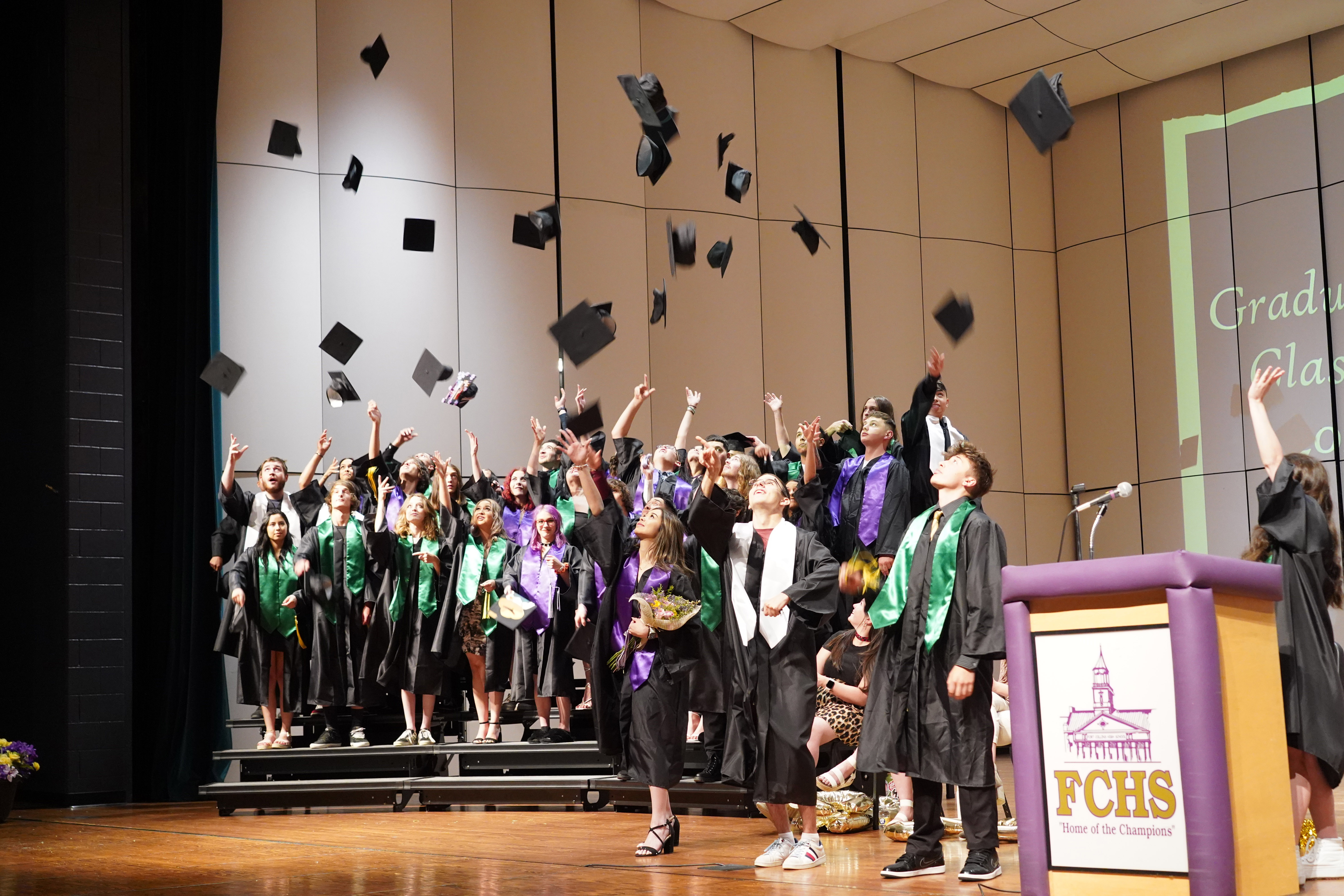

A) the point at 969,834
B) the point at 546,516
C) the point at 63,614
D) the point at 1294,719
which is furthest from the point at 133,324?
the point at 1294,719

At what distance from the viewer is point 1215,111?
39.2 ft

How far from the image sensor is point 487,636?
24.6ft

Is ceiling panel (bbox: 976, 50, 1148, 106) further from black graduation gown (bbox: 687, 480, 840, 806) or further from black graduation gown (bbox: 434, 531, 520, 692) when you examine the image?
black graduation gown (bbox: 687, 480, 840, 806)

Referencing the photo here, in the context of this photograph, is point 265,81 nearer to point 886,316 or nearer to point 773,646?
point 886,316

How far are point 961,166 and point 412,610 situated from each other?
7.55m

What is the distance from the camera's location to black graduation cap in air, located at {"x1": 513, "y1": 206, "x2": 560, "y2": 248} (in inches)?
338

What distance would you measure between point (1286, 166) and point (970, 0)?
321 cm

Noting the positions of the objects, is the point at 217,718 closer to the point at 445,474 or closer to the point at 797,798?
the point at 445,474

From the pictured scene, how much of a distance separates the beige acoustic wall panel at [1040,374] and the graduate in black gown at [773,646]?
8451mm

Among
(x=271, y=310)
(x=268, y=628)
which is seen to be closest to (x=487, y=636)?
(x=268, y=628)

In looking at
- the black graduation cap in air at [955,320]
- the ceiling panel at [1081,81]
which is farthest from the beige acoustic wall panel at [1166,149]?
the black graduation cap in air at [955,320]

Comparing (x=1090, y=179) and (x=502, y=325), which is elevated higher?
(x=1090, y=179)

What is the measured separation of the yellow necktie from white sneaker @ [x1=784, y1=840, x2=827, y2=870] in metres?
1.15

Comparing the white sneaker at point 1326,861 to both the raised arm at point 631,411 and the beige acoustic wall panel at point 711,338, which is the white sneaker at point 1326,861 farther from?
the beige acoustic wall panel at point 711,338
